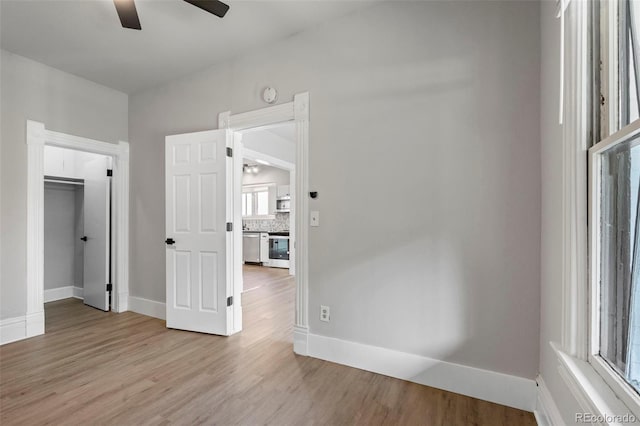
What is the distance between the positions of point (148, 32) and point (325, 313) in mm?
3023

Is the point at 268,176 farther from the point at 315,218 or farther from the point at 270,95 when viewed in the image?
the point at 315,218

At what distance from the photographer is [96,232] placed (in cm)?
411

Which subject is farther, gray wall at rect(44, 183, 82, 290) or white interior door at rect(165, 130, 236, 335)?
gray wall at rect(44, 183, 82, 290)

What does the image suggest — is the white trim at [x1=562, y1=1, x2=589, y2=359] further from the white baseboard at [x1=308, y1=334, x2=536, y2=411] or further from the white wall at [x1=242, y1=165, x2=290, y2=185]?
the white wall at [x1=242, y1=165, x2=290, y2=185]

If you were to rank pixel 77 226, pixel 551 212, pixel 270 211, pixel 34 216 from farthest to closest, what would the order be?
pixel 270 211, pixel 77 226, pixel 34 216, pixel 551 212

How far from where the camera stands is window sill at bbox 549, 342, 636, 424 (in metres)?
0.95

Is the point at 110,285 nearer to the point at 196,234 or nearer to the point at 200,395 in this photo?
the point at 196,234

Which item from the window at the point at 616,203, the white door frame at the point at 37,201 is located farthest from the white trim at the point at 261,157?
the window at the point at 616,203

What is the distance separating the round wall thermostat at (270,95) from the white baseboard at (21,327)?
3.32 metres

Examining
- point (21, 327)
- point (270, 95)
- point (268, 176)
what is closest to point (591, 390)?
point (270, 95)

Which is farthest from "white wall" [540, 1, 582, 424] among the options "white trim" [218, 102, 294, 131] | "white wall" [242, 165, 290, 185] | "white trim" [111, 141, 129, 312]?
"white wall" [242, 165, 290, 185]

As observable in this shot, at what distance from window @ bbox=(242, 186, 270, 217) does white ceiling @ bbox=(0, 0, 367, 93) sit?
16.7 ft

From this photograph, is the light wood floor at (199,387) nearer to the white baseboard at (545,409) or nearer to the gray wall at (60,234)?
the white baseboard at (545,409)

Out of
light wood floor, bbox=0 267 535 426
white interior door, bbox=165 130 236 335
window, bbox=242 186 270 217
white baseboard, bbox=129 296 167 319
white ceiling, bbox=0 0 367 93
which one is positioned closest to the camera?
light wood floor, bbox=0 267 535 426
